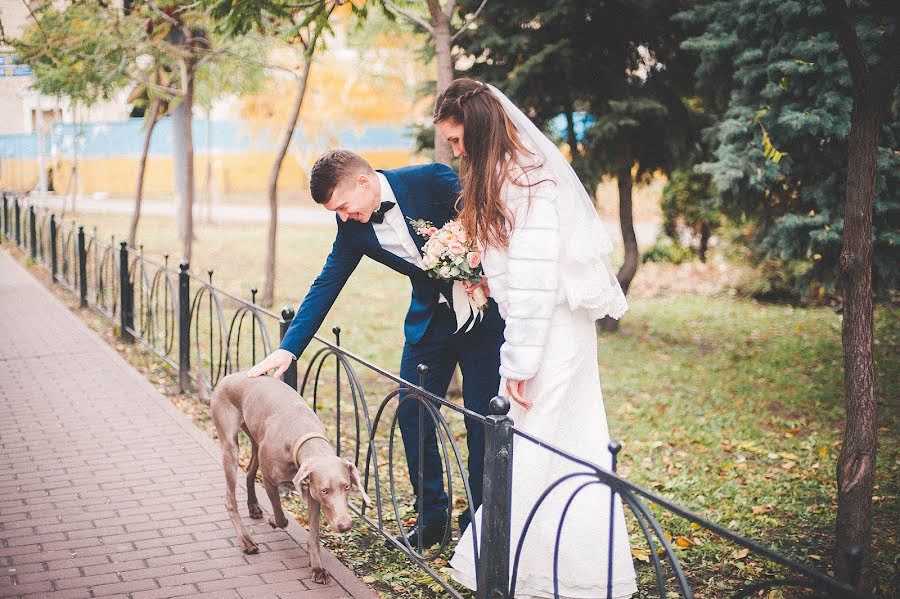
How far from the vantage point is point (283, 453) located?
12.9 feet

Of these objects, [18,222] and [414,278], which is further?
[18,222]

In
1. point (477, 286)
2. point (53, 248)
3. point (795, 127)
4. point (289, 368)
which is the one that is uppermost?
point (795, 127)

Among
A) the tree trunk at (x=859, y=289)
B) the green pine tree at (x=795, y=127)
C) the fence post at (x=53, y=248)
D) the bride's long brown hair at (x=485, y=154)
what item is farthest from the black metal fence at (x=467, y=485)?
the green pine tree at (x=795, y=127)

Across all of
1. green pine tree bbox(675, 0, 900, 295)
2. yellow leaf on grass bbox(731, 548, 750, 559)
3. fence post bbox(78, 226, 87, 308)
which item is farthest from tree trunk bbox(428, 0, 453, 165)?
fence post bbox(78, 226, 87, 308)

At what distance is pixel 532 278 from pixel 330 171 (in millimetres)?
1116

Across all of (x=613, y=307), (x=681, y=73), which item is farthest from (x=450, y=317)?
(x=681, y=73)

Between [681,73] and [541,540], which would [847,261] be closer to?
[541,540]

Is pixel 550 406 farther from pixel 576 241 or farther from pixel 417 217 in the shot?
pixel 417 217

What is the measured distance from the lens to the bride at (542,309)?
3.56 m

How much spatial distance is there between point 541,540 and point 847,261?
2143 millimetres

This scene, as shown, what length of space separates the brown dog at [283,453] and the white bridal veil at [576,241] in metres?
1.26

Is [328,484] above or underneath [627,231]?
underneath

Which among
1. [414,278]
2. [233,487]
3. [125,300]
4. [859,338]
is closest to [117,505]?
[233,487]

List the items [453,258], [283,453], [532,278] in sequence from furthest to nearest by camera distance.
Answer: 1. [283,453]
2. [453,258]
3. [532,278]
